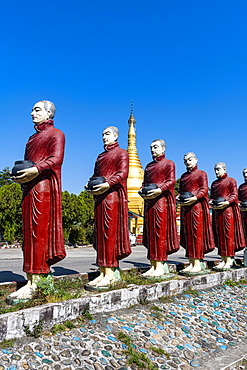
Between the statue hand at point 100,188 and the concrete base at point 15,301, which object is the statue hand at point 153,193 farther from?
the concrete base at point 15,301

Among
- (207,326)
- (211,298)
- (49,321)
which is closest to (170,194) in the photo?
(211,298)

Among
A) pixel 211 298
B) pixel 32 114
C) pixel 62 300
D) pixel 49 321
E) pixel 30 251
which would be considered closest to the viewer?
pixel 49 321

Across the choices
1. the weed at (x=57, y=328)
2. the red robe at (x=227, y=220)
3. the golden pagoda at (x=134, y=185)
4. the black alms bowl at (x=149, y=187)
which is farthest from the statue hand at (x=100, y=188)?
the golden pagoda at (x=134, y=185)

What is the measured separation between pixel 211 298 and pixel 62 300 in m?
3.21

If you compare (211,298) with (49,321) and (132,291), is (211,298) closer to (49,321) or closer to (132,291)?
(132,291)

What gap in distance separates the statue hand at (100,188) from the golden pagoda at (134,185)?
19021 mm

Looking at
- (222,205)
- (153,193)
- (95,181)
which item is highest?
(95,181)

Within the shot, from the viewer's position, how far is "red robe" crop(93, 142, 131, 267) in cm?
612

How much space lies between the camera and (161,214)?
23.4ft

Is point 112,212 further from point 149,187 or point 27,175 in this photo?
point 27,175

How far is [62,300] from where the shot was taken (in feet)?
15.7

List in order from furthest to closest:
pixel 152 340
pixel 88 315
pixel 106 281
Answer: pixel 106 281 < pixel 88 315 < pixel 152 340

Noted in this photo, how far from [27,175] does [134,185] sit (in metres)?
26.5

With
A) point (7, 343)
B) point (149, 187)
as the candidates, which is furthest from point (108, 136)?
point (7, 343)
